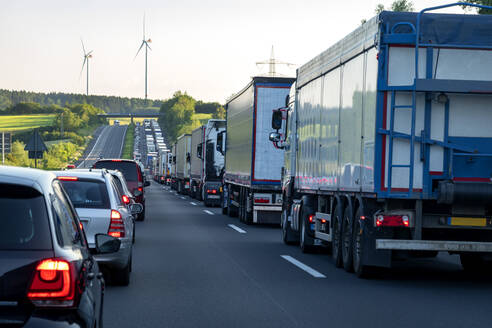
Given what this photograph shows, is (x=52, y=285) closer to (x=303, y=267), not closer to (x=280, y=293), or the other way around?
(x=280, y=293)

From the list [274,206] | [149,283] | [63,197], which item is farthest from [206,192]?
[63,197]

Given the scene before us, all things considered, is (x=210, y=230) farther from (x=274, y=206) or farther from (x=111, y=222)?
(x=111, y=222)

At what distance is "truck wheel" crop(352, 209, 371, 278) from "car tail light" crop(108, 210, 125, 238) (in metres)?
3.09

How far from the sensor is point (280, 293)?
10219 mm

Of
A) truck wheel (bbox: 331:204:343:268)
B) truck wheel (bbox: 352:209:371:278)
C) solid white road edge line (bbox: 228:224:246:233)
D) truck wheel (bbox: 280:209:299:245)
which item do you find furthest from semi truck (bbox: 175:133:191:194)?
truck wheel (bbox: 352:209:371:278)

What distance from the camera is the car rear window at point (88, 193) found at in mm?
10781

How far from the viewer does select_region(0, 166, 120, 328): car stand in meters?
4.11

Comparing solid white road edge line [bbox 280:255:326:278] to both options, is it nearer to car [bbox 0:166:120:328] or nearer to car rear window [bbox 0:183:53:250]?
car [bbox 0:166:120:328]

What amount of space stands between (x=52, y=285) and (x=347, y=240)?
864cm

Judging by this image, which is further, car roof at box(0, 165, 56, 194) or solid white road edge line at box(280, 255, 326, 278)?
solid white road edge line at box(280, 255, 326, 278)

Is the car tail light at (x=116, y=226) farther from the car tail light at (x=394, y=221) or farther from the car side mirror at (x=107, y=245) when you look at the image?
the car side mirror at (x=107, y=245)

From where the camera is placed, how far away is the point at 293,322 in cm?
820

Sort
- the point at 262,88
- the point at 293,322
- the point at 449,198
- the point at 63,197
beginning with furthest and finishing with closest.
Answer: the point at 262,88 → the point at 449,198 → the point at 293,322 → the point at 63,197

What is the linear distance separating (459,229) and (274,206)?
11.9 metres
